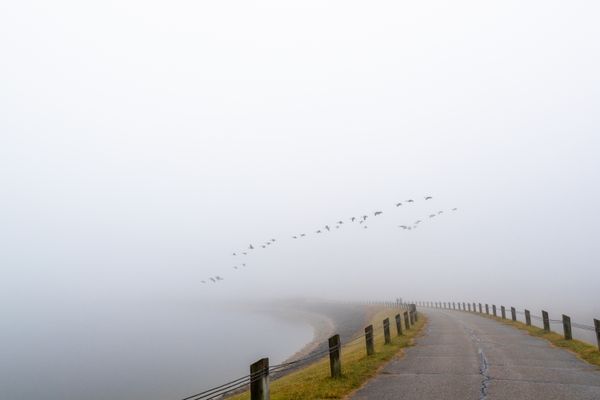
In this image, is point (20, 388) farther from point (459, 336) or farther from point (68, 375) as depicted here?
point (459, 336)

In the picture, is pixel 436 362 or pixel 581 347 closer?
pixel 436 362

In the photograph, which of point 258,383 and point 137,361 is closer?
point 258,383

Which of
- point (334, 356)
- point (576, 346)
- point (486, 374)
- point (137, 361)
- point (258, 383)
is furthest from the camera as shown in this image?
point (137, 361)

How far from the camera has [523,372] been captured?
13.0 meters

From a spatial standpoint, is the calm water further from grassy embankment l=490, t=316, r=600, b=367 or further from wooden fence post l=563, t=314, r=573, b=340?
wooden fence post l=563, t=314, r=573, b=340

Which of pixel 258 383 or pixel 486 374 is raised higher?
pixel 258 383

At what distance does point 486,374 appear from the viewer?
12.7m

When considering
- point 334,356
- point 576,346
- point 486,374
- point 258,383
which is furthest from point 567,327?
point 258,383

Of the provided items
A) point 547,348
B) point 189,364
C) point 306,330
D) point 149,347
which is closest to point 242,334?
point 306,330

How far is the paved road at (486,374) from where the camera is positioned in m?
10.5

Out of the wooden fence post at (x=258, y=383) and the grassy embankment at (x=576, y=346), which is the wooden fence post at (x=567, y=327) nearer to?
the grassy embankment at (x=576, y=346)

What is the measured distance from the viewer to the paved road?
10.5 metres

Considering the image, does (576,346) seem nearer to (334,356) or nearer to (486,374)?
(486,374)

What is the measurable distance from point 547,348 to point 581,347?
123 cm
